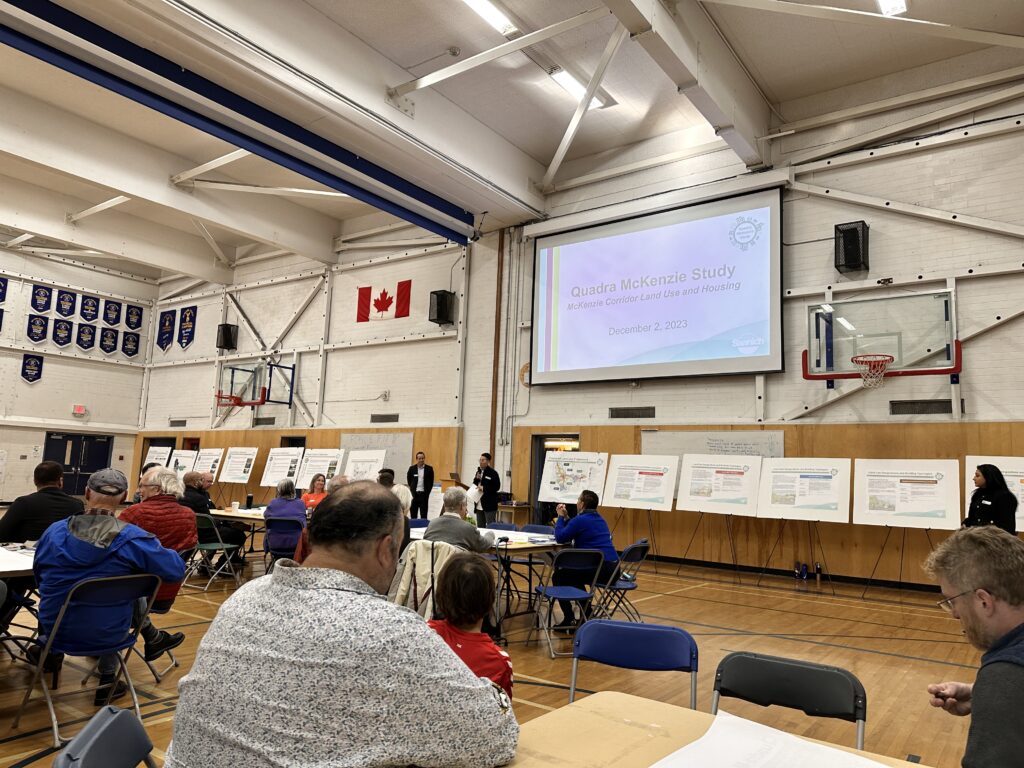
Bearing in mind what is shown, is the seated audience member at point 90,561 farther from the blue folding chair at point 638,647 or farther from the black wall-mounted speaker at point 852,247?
the black wall-mounted speaker at point 852,247

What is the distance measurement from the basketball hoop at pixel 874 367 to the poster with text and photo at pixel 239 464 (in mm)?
11651

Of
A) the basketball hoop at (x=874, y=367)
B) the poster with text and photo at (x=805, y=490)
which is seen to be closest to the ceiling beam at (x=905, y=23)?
the basketball hoop at (x=874, y=367)

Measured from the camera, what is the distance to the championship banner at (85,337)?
16469 mm

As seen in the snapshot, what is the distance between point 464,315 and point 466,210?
1.86m

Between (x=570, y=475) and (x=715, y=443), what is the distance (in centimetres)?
221

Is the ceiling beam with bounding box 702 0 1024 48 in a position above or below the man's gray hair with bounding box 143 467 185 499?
above

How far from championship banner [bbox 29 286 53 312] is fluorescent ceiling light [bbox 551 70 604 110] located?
43.8 feet

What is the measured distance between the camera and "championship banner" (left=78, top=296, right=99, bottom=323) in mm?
16578

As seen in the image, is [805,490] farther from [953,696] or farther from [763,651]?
[953,696]

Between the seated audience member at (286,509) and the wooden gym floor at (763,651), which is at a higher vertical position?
the seated audience member at (286,509)

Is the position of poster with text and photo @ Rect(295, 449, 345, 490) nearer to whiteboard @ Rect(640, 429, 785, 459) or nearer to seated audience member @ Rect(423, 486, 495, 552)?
whiteboard @ Rect(640, 429, 785, 459)

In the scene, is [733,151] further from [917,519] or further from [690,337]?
[917,519]

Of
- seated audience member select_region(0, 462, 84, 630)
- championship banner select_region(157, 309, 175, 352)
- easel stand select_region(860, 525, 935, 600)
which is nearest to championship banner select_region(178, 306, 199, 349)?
championship banner select_region(157, 309, 175, 352)

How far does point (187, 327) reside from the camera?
17078 millimetres
